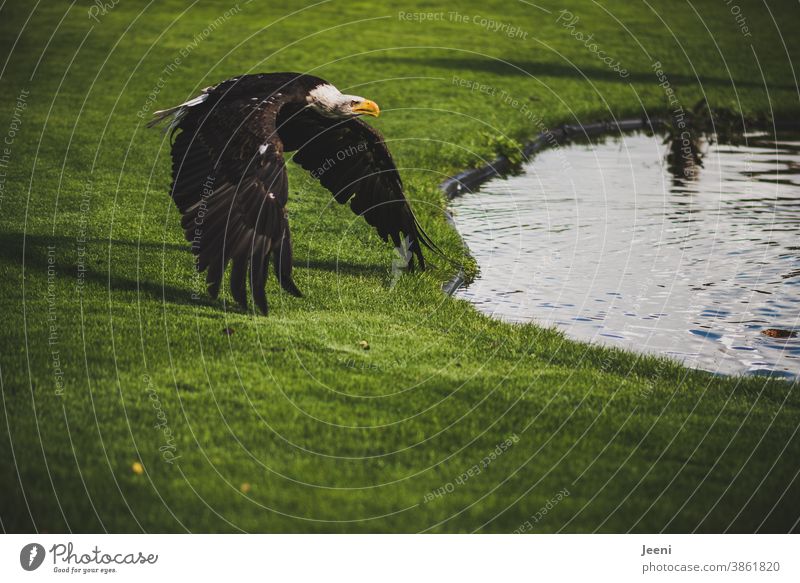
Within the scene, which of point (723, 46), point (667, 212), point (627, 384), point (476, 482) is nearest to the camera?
point (476, 482)

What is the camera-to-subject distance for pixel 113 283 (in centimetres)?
859

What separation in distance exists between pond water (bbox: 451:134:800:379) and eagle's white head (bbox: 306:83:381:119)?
2304 mm

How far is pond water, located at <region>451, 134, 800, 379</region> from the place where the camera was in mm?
8867

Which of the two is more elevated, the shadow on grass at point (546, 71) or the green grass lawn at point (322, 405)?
the shadow on grass at point (546, 71)

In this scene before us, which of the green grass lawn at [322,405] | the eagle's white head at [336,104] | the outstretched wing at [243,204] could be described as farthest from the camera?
the eagle's white head at [336,104]

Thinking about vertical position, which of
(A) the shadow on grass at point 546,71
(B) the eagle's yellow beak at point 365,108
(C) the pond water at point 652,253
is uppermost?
(A) the shadow on grass at point 546,71

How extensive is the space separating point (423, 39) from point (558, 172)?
43.3 ft

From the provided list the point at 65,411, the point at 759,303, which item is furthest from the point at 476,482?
the point at 759,303

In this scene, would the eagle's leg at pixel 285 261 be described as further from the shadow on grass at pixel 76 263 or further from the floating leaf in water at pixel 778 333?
the floating leaf in water at pixel 778 333

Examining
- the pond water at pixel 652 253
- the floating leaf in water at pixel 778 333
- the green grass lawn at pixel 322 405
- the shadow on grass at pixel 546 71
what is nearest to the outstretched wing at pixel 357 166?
the green grass lawn at pixel 322 405

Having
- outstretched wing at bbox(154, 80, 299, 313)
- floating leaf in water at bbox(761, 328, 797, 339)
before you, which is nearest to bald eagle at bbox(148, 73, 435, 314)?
outstretched wing at bbox(154, 80, 299, 313)

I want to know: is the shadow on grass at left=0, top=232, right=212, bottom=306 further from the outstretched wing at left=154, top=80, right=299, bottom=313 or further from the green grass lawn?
the outstretched wing at left=154, top=80, right=299, bottom=313

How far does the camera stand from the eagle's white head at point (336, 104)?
9.11 metres

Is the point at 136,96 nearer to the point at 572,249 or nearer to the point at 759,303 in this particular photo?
the point at 572,249
